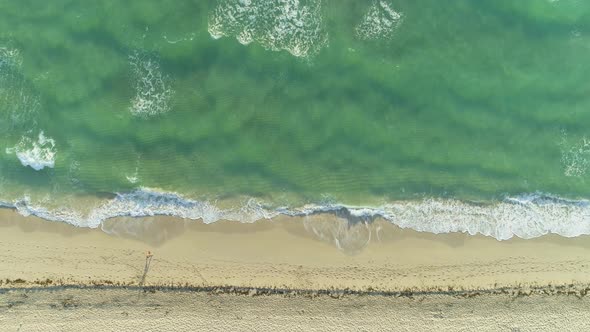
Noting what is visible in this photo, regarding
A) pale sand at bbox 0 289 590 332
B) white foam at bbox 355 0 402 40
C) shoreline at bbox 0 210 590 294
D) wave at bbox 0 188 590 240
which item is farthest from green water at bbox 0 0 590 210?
pale sand at bbox 0 289 590 332

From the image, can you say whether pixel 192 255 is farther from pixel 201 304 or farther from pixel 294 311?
pixel 294 311

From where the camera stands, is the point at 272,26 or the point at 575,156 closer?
the point at 272,26

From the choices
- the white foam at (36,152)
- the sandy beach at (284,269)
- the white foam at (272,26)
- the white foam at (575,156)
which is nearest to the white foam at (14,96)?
the white foam at (36,152)

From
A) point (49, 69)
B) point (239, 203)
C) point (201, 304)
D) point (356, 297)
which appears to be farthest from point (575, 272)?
point (49, 69)

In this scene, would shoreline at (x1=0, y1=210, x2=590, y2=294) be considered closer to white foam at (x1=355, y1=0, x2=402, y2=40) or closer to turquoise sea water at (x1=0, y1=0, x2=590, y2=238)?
turquoise sea water at (x1=0, y1=0, x2=590, y2=238)

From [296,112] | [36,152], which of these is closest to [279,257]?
[296,112]

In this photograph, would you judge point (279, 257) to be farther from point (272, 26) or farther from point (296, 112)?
point (272, 26)
